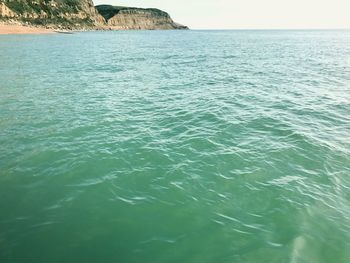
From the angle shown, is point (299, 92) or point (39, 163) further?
point (299, 92)

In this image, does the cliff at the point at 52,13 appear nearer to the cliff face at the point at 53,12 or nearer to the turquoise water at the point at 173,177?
the cliff face at the point at 53,12

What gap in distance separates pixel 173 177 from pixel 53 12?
169121mm

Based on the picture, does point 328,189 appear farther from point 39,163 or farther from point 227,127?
point 39,163

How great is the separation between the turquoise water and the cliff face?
127 metres

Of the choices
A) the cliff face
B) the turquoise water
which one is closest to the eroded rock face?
the cliff face

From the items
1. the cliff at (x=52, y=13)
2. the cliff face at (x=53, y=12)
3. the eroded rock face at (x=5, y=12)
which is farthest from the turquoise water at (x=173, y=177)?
the cliff face at (x=53, y=12)

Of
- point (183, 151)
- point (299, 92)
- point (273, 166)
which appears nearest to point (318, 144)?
point (273, 166)

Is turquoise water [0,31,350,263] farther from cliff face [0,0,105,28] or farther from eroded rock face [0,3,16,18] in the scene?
cliff face [0,0,105,28]

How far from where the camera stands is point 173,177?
12734mm

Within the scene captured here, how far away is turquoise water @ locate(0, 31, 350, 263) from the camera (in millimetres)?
9031

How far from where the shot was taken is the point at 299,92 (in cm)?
2736

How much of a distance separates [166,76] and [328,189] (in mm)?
25321

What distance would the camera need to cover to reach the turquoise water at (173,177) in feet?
29.6

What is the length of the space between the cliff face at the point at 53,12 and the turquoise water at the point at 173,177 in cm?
12693
